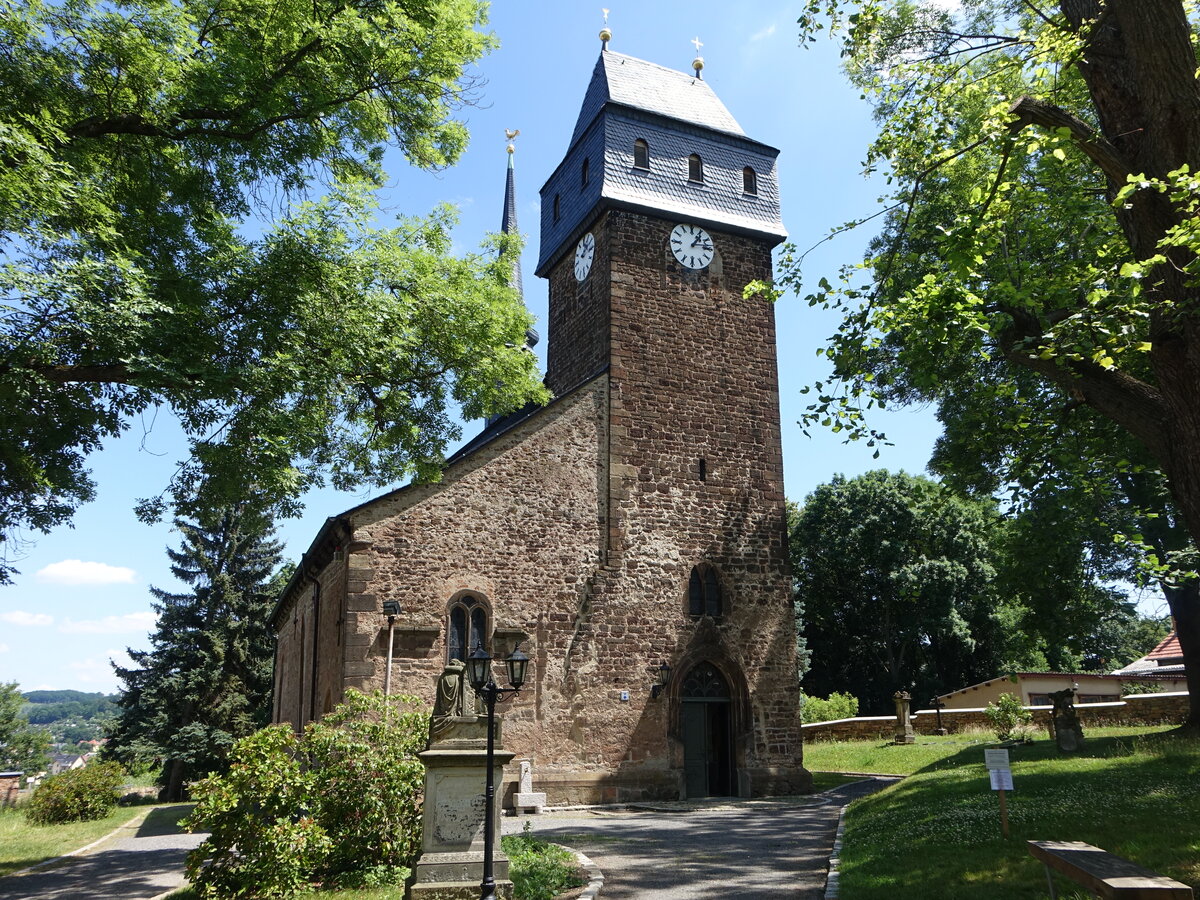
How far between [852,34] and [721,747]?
13766mm

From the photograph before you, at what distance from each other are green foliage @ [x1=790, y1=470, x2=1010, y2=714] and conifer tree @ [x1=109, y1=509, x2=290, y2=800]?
2268 cm

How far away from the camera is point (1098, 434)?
11305 mm

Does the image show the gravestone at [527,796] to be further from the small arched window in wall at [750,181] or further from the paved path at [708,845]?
the small arched window in wall at [750,181]

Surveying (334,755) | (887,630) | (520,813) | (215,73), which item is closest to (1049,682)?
Result: (887,630)

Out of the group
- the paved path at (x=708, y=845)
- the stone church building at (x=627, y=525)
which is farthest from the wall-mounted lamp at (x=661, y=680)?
the paved path at (x=708, y=845)

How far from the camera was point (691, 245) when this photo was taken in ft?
68.7

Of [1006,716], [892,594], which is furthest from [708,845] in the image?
[892,594]

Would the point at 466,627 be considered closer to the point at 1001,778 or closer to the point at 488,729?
the point at 488,729

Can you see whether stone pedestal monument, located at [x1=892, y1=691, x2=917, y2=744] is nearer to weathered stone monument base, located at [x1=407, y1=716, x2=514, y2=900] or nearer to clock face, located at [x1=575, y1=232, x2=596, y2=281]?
clock face, located at [x1=575, y1=232, x2=596, y2=281]

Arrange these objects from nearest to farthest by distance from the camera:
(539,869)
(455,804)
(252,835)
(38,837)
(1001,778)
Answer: (1001,778) → (455,804) → (252,835) → (539,869) → (38,837)

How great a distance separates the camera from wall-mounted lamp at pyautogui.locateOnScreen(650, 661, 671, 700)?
17547 millimetres

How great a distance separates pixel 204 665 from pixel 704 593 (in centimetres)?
1970

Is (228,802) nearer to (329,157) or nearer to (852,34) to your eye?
(329,157)

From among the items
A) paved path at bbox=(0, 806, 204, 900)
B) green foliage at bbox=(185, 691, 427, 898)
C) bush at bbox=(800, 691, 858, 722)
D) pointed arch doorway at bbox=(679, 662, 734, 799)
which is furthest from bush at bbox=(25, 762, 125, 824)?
bush at bbox=(800, 691, 858, 722)
